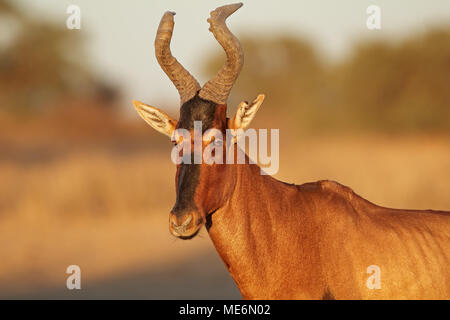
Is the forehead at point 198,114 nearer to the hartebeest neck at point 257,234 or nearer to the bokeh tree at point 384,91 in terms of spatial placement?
the hartebeest neck at point 257,234

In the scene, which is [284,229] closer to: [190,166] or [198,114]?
[190,166]

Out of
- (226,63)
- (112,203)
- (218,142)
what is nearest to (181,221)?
(218,142)

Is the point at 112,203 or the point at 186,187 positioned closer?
the point at 186,187

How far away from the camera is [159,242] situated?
64.8 ft

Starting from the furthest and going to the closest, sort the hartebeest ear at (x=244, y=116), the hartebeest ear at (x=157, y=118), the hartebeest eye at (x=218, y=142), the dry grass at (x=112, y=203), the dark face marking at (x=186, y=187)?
the dry grass at (x=112, y=203), the hartebeest ear at (x=157, y=118), the hartebeest ear at (x=244, y=116), the hartebeest eye at (x=218, y=142), the dark face marking at (x=186, y=187)

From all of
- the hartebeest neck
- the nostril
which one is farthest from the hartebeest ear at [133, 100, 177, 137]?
the nostril

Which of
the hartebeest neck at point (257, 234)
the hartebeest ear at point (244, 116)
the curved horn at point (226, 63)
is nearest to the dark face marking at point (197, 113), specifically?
the curved horn at point (226, 63)

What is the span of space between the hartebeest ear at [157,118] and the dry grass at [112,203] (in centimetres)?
907

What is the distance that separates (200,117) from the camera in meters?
7.02

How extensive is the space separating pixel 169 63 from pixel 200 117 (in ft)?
2.71

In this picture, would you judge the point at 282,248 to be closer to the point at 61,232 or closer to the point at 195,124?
the point at 195,124

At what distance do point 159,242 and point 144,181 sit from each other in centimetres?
512

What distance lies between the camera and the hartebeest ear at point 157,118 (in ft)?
24.1

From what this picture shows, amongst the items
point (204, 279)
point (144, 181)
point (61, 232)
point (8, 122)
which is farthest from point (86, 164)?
point (8, 122)
